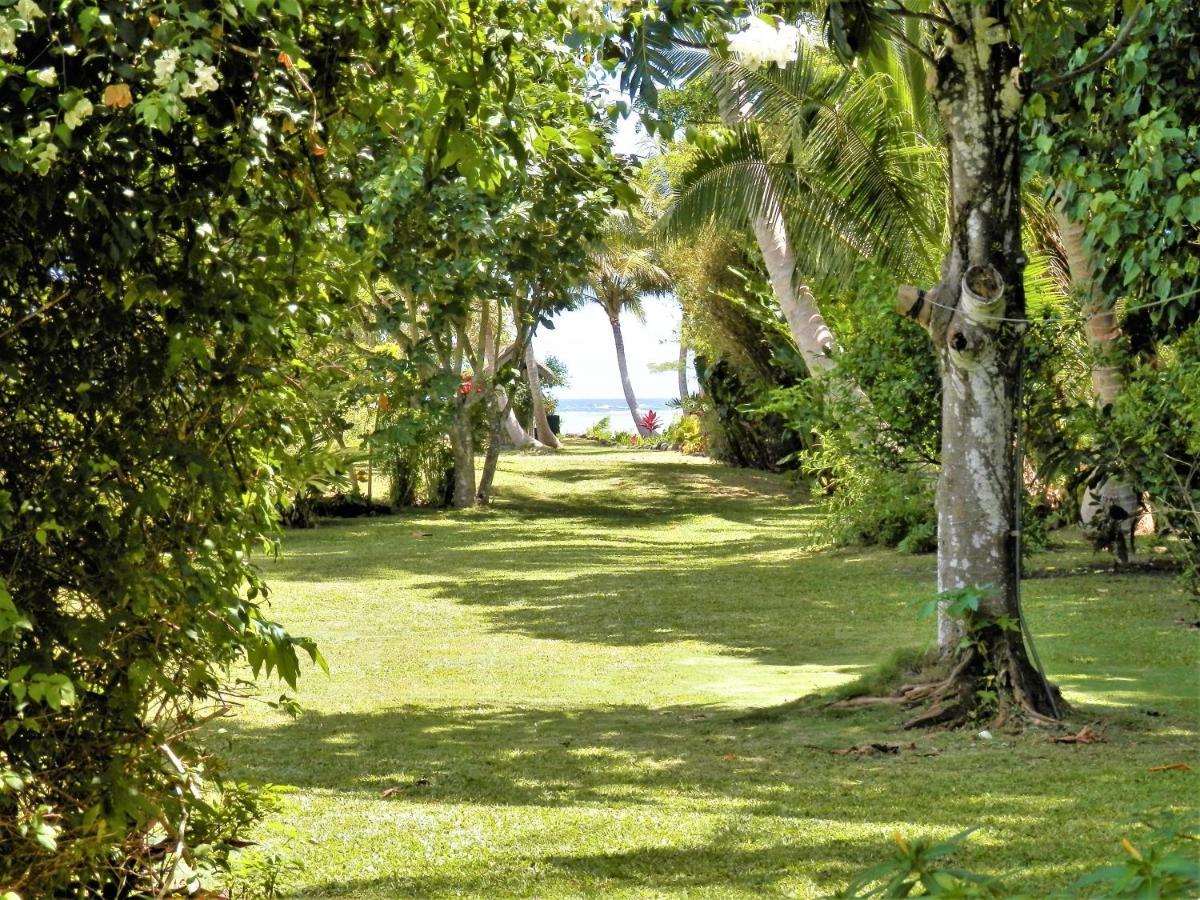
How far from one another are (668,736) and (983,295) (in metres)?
3.02

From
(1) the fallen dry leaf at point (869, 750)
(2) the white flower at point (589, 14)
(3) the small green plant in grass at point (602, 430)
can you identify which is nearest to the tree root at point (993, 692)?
(1) the fallen dry leaf at point (869, 750)

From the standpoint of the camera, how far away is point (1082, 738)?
7.27m

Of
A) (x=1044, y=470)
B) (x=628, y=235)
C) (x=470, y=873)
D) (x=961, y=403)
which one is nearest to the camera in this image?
(x=470, y=873)

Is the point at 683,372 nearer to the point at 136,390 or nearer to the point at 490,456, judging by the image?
the point at 490,456

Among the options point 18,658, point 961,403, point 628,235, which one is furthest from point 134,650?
point 628,235

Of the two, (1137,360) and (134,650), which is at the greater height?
(1137,360)

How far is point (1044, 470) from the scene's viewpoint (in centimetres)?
1264

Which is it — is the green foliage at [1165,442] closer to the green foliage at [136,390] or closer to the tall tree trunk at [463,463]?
the green foliage at [136,390]

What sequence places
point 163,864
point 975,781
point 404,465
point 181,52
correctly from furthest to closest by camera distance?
point 404,465
point 975,781
point 163,864
point 181,52

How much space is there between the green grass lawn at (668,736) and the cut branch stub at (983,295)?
2.27m

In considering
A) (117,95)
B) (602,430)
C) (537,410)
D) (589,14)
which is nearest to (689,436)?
(537,410)

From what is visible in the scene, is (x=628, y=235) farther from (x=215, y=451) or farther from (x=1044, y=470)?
(x=215, y=451)

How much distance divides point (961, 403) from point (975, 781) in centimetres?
236

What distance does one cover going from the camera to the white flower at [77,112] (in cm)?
315
